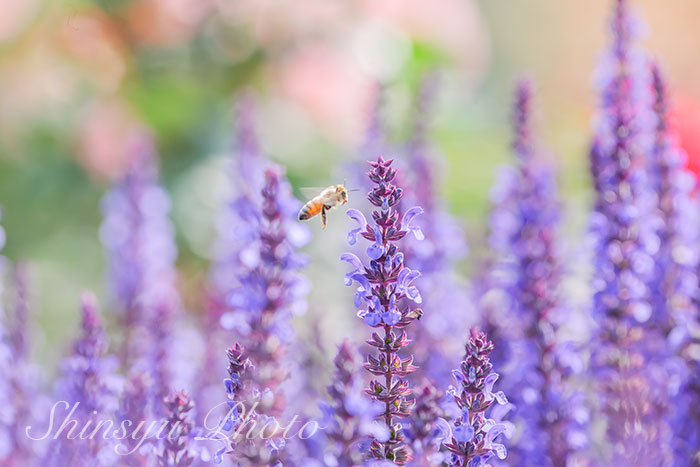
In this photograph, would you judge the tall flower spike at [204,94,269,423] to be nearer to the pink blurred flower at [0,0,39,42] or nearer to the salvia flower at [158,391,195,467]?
the salvia flower at [158,391,195,467]

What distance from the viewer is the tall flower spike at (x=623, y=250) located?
114cm

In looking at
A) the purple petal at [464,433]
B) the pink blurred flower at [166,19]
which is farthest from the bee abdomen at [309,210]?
the pink blurred flower at [166,19]

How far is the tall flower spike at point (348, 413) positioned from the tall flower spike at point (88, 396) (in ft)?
1.23

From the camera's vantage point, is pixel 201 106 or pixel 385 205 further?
pixel 201 106

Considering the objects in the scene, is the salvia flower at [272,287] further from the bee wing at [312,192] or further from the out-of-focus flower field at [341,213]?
the bee wing at [312,192]

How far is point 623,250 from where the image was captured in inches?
46.1

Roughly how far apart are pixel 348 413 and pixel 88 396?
439 millimetres

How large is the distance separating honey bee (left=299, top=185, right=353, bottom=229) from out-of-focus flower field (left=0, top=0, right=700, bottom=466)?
1.1 inches

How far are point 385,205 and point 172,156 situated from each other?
7.43 ft

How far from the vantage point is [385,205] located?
0.80 meters

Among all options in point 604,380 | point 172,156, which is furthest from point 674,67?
point 604,380

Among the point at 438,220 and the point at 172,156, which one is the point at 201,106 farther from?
the point at 438,220

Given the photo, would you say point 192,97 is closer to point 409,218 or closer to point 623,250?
point 623,250

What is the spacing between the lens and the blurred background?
273 centimetres
